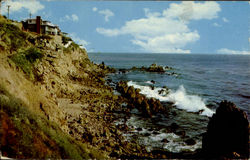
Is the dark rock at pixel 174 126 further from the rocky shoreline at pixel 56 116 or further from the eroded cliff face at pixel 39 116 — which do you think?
the eroded cliff face at pixel 39 116

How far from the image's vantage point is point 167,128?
898 inches

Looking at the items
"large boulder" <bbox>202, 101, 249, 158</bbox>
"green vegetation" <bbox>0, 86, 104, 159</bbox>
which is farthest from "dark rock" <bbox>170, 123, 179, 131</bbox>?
"green vegetation" <bbox>0, 86, 104, 159</bbox>

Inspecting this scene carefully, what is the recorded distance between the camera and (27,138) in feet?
28.2

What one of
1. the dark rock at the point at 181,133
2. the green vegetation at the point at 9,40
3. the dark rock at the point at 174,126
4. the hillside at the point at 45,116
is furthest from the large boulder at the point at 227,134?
the green vegetation at the point at 9,40

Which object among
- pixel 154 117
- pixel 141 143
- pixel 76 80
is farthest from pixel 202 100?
pixel 76 80

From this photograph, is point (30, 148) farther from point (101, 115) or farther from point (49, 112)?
point (101, 115)

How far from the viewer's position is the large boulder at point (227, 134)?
49.4 feet

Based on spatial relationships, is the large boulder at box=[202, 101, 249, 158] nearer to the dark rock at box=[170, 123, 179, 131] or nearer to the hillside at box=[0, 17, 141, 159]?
the dark rock at box=[170, 123, 179, 131]

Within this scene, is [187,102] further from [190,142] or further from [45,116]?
[45,116]

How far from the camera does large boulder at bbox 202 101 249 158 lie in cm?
1504

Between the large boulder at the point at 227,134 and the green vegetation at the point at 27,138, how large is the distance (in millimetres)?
12323

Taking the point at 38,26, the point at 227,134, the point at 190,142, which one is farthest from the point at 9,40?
the point at 38,26

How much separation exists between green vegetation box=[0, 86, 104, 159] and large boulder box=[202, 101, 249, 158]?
12323mm

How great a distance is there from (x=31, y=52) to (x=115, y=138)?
15.6m
